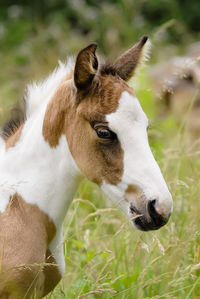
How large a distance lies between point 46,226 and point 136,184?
0.55 m

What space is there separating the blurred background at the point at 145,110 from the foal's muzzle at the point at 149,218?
14 centimetres

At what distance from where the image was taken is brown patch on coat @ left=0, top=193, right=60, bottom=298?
235cm

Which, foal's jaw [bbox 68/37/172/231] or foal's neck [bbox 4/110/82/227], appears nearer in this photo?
foal's jaw [bbox 68/37/172/231]

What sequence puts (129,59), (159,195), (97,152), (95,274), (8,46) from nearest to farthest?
(159,195) < (97,152) < (129,59) < (95,274) < (8,46)

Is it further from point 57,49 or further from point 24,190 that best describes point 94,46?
point 57,49

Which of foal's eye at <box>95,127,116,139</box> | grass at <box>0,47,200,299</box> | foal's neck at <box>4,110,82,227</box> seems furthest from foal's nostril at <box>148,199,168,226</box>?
foal's neck at <box>4,110,82,227</box>

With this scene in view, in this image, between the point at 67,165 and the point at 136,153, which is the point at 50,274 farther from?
the point at 136,153

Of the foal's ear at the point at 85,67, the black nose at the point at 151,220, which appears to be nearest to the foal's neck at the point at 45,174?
the foal's ear at the point at 85,67

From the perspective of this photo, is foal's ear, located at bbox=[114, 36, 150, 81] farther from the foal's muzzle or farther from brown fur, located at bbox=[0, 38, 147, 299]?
the foal's muzzle

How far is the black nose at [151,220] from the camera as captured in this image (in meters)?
2.29

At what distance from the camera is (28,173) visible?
2.60 metres

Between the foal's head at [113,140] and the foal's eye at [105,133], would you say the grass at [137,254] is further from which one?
the foal's eye at [105,133]

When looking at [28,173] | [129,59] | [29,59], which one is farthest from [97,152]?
[29,59]

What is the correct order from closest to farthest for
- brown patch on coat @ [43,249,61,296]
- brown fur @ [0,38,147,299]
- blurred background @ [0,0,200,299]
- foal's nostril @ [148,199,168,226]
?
foal's nostril @ [148,199,168,226], brown fur @ [0,38,147,299], brown patch on coat @ [43,249,61,296], blurred background @ [0,0,200,299]
